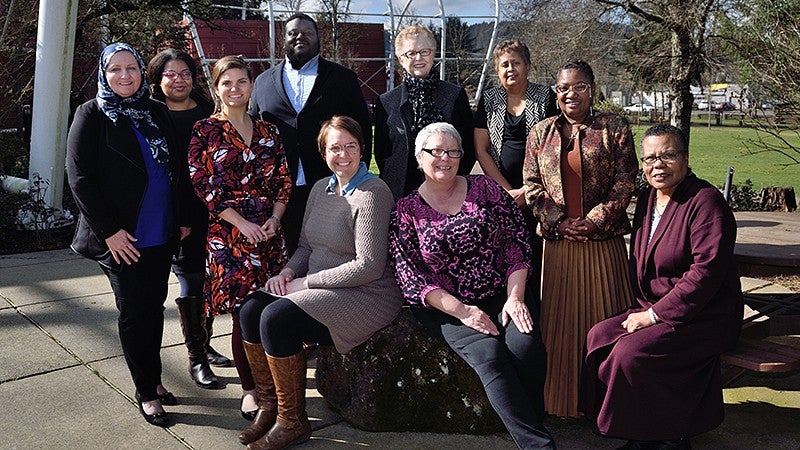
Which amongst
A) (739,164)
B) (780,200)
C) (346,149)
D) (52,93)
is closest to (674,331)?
(346,149)

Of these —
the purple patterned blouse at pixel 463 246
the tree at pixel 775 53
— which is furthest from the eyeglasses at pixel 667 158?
the tree at pixel 775 53

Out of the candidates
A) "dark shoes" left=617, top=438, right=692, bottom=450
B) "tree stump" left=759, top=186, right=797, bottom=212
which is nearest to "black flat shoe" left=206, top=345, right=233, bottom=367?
"dark shoes" left=617, top=438, right=692, bottom=450

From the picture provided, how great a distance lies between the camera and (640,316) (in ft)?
10.6

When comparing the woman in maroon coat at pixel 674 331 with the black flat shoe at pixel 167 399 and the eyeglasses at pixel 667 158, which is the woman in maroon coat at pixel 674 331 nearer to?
the eyeglasses at pixel 667 158

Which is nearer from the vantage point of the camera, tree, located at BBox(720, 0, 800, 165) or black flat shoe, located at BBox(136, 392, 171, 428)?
black flat shoe, located at BBox(136, 392, 171, 428)

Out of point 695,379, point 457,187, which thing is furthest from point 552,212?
point 695,379

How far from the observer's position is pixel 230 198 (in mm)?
3689

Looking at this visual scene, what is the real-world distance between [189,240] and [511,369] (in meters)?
2.00

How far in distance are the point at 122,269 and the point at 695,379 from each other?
2.66 meters

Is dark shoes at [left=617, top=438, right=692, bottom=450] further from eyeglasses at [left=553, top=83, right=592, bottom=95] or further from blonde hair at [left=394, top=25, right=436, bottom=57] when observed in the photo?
blonde hair at [left=394, top=25, right=436, bottom=57]

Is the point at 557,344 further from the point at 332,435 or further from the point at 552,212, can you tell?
the point at 332,435

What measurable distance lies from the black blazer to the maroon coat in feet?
5.82

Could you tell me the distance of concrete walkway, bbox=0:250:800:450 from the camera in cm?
348

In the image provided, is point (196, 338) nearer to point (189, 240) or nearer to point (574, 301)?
point (189, 240)
